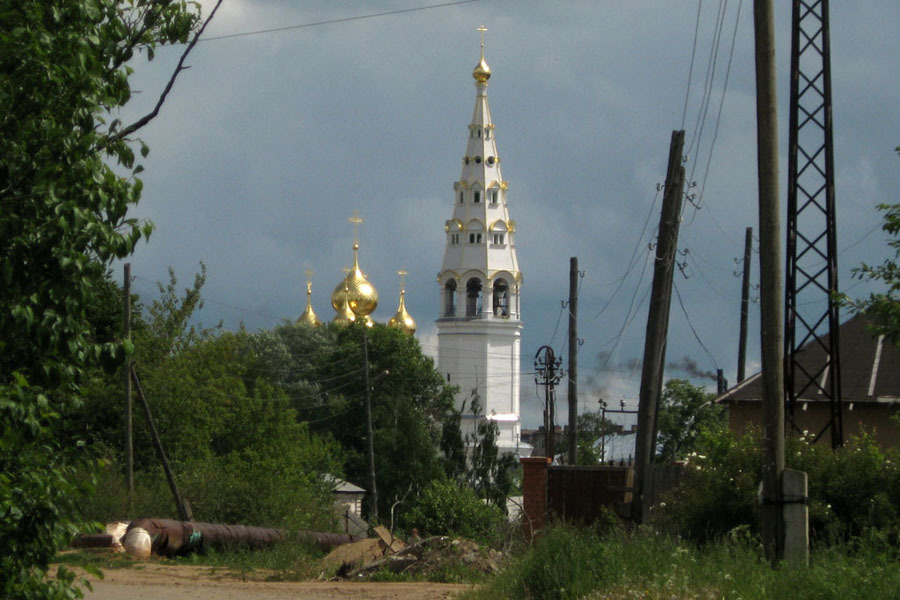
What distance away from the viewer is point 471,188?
9781 cm

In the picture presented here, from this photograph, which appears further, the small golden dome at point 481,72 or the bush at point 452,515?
the small golden dome at point 481,72

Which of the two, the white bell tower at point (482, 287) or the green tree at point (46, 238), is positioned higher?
the white bell tower at point (482, 287)

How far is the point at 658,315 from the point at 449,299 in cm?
7994

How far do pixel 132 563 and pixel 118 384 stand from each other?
1751cm

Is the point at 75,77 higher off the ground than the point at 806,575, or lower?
higher

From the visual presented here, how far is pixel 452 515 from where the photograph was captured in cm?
2661

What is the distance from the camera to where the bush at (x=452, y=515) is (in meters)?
26.3

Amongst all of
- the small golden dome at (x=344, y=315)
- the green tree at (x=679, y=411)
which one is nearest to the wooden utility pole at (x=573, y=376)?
the green tree at (x=679, y=411)

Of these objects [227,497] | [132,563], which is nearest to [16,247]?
[132,563]

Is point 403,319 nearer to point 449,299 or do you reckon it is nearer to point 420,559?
point 449,299

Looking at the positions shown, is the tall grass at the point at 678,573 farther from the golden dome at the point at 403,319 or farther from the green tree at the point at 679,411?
the golden dome at the point at 403,319

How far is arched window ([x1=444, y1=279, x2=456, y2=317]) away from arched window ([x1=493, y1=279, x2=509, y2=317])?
314 centimetres

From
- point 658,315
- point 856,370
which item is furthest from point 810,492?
point 856,370

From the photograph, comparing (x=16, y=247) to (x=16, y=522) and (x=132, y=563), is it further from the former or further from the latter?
(x=132, y=563)
